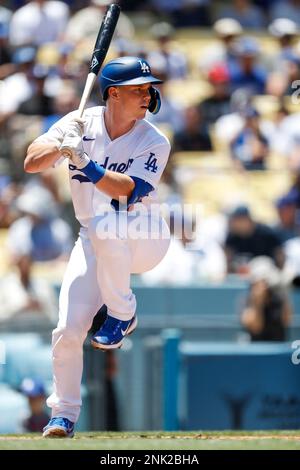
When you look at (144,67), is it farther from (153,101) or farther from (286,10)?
(286,10)

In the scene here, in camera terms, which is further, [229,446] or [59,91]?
[59,91]

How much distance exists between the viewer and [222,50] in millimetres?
14984

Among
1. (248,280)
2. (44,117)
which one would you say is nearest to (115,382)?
(248,280)

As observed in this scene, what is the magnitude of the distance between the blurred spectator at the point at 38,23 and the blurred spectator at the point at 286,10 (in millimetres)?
3420

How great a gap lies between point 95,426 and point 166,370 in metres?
0.70

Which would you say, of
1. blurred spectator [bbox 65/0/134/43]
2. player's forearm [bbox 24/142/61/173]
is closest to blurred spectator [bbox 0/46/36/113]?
blurred spectator [bbox 65/0/134/43]

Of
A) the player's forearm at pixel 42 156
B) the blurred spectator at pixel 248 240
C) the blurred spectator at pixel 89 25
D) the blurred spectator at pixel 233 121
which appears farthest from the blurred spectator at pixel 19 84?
the player's forearm at pixel 42 156

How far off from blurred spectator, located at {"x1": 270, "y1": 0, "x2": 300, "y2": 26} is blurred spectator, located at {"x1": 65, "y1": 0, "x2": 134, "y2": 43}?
2729mm

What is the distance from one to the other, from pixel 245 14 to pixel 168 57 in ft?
8.58

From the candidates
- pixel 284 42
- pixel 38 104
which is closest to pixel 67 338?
pixel 38 104

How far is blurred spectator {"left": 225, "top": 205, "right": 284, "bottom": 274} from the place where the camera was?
38.8ft

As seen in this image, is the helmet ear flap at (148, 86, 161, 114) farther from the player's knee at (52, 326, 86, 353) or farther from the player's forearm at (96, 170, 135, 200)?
the player's knee at (52, 326, 86, 353)

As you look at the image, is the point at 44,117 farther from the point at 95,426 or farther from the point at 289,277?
the point at 95,426

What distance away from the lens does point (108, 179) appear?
6.23 meters
